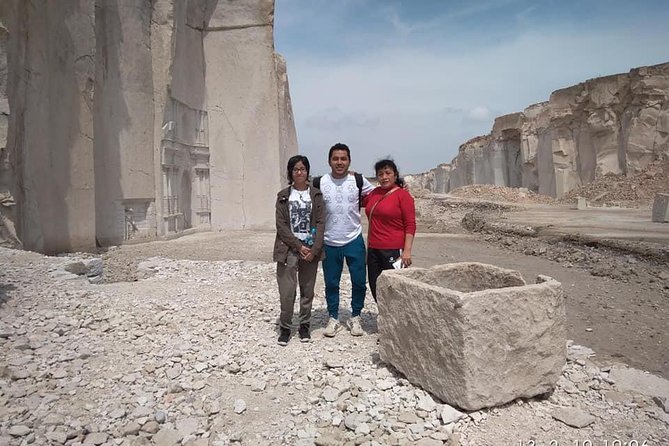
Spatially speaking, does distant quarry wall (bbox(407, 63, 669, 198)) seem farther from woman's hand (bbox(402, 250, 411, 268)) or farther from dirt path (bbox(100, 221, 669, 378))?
woman's hand (bbox(402, 250, 411, 268))

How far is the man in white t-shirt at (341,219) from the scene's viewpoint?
4.03 m

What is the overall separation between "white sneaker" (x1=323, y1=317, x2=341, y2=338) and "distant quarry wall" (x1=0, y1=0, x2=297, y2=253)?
5.87 metres

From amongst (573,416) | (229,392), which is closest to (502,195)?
(573,416)

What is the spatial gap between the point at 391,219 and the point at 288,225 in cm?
89

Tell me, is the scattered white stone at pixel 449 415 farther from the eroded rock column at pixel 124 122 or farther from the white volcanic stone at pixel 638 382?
the eroded rock column at pixel 124 122

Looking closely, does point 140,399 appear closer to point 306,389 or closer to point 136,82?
point 306,389

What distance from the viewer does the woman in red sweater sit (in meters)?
3.88

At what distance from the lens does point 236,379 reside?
3410 millimetres

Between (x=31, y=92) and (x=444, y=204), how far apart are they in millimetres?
18259

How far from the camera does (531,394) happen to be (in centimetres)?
295

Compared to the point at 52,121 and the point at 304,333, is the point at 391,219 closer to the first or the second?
the point at 304,333

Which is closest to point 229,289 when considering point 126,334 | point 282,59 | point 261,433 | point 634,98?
point 126,334
